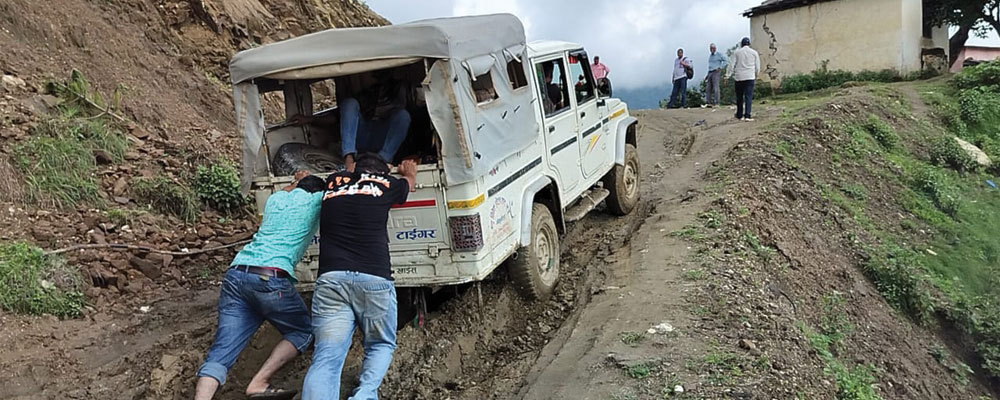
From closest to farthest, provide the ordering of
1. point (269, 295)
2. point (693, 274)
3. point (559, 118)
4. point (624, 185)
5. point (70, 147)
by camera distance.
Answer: point (269, 295) → point (693, 274) → point (559, 118) → point (70, 147) → point (624, 185)

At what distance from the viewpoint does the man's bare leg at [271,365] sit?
4.14 meters

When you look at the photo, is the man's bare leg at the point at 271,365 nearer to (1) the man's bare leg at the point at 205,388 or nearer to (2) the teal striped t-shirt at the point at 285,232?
(1) the man's bare leg at the point at 205,388

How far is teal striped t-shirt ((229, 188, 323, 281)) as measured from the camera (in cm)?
419

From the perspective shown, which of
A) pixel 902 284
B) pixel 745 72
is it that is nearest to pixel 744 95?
pixel 745 72

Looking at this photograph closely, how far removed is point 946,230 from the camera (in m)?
10.1

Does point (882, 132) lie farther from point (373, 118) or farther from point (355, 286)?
point (355, 286)

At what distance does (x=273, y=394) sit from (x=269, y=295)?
1.97ft

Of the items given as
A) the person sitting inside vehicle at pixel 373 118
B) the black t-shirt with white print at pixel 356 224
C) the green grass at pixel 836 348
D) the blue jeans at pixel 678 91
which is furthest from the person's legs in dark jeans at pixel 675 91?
the black t-shirt with white print at pixel 356 224

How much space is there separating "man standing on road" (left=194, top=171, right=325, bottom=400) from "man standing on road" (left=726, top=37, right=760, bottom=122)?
10.1 m

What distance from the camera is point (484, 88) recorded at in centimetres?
517

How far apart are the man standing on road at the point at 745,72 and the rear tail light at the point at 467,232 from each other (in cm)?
942

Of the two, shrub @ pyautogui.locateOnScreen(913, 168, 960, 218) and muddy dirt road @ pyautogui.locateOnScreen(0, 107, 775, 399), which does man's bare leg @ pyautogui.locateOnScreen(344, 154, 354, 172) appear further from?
shrub @ pyautogui.locateOnScreen(913, 168, 960, 218)

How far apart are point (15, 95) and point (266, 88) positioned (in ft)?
14.8

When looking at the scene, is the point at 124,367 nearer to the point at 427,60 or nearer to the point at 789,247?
the point at 427,60
